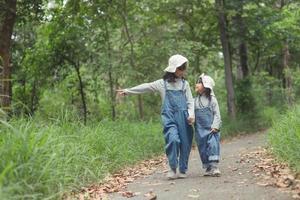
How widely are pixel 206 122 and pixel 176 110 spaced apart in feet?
1.93

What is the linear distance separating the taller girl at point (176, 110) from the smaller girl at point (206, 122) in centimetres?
23

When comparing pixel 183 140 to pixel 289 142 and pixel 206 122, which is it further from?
pixel 289 142

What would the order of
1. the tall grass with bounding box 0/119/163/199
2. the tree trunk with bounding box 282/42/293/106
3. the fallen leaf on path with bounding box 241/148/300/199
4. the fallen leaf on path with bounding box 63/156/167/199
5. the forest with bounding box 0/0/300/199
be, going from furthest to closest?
the tree trunk with bounding box 282/42/293/106 → the forest with bounding box 0/0/300/199 → the fallen leaf on path with bounding box 63/156/167/199 → the fallen leaf on path with bounding box 241/148/300/199 → the tall grass with bounding box 0/119/163/199

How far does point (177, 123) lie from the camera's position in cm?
888

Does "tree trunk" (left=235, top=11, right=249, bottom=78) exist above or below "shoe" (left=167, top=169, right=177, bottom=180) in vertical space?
above

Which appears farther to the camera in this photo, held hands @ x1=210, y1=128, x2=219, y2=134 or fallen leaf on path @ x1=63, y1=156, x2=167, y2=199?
held hands @ x1=210, y1=128, x2=219, y2=134

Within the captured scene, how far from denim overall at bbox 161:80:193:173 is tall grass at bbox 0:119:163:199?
1.22 metres

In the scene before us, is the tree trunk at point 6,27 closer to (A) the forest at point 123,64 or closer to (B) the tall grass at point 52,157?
(A) the forest at point 123,64

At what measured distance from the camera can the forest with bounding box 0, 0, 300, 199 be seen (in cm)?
1012

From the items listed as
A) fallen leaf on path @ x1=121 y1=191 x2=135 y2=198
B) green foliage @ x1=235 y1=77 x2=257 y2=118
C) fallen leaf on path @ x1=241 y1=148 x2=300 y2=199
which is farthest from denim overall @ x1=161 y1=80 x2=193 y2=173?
green foliage @ x1=235 y1=77 x2=257 y2=118

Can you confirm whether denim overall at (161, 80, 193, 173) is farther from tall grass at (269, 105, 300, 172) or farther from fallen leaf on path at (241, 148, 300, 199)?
tall grass at (269, 105, 300, 172)

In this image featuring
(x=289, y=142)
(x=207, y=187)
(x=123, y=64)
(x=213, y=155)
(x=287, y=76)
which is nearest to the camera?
(x=207, y=187)

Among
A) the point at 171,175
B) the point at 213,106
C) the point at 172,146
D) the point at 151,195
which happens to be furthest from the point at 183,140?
the point at 151,195

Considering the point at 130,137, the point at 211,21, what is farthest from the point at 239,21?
the point at 130,137
